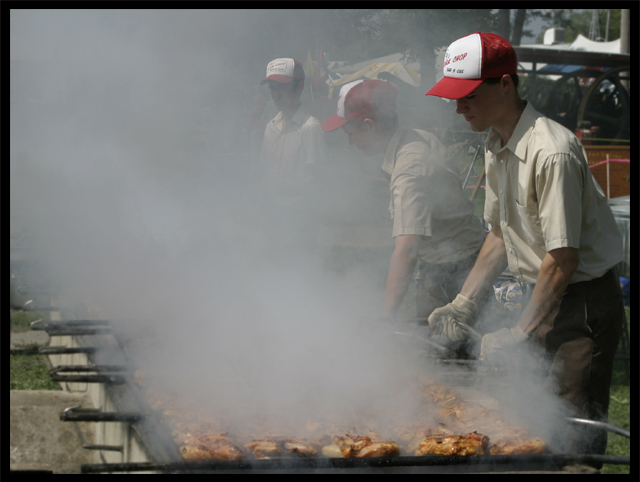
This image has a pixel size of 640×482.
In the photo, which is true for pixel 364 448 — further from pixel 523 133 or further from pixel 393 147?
pixel 393 147

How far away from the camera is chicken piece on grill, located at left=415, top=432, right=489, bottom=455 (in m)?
1.61

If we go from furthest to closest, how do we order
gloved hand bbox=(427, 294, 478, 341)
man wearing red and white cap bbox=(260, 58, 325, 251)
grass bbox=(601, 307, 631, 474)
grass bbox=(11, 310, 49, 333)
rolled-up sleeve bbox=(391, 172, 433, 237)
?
grass bbox=(11, 310, 49, 333), man wearing red and white cap bbox=(260, 58, 325, 251), grass bbox=(601, 307, 631, 474), rolled-up sleeve bbox=(391, 172, 433, 237), gloved hand bbox=(427, 294, 478, 341)

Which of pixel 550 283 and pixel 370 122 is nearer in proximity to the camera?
pixel 550 283

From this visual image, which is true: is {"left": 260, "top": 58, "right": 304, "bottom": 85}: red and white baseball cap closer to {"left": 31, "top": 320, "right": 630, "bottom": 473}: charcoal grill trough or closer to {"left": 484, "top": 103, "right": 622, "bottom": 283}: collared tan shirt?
{"left": 484, "top": 103, "right": 622, "bottom": 283}: collared tan shirt

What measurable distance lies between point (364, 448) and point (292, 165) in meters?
2.38

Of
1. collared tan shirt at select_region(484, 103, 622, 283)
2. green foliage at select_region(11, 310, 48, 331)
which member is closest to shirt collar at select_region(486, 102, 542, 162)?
collared tan shirt at select_region(484, 103, 622, 283)

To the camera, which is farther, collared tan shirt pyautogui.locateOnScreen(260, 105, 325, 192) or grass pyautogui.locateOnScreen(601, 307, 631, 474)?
collared tan shirt pyautogui.locateOnScreen(260, 105, 325, 192)

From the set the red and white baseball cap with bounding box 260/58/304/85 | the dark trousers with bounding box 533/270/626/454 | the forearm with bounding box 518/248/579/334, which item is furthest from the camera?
the red and white baseball cap with bounding box 260/58/304/85

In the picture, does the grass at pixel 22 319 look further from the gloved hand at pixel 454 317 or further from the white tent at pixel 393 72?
the gloved hand at pixel 454 317

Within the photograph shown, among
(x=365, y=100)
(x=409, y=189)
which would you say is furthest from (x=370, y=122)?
(x=409, y=189)

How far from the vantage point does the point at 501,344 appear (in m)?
1.91

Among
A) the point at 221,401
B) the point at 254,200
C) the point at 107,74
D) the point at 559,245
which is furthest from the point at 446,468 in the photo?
the point at 107,74

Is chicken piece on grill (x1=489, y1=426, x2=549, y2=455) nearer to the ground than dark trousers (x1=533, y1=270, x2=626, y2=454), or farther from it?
nearer to the ground

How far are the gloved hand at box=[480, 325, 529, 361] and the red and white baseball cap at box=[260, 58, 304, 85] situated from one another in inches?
78.1
